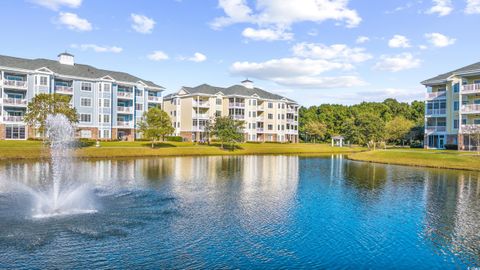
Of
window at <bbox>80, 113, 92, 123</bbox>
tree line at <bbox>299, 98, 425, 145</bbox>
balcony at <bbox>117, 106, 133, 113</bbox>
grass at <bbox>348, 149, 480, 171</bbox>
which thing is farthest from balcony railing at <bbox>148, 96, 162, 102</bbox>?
grass at <bbox>348, 149, 480, 171</bbox>

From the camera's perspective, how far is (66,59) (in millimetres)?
74188

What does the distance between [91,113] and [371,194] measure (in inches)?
2319

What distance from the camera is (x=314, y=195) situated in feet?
84.8

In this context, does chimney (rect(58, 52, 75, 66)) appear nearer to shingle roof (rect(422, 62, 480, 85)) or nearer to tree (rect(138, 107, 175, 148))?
tree (rect(138, 107, 175, 148))

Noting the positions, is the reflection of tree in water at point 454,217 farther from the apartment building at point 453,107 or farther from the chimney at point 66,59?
the chimney at point 66,59

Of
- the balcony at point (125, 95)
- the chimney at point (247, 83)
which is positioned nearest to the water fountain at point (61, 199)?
the balcony at point (125, 95)

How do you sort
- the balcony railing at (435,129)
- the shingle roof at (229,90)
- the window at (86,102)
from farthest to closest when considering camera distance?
1. the shingle roof at (229,90)
2. the window at (86,102)
3. the balcony railing at (435,129)

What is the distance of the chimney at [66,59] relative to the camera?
7369 centimetres

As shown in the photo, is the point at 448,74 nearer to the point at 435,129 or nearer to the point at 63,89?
the point at 435,129

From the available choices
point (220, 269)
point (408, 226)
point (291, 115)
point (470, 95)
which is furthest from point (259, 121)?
point (220, 269)

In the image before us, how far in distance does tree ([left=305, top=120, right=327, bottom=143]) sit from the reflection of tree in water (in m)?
75.4

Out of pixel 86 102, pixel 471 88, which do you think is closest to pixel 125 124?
pixel 86 102

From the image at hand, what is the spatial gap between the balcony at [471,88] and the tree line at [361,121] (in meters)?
19.9

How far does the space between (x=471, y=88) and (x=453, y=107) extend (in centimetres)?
535
